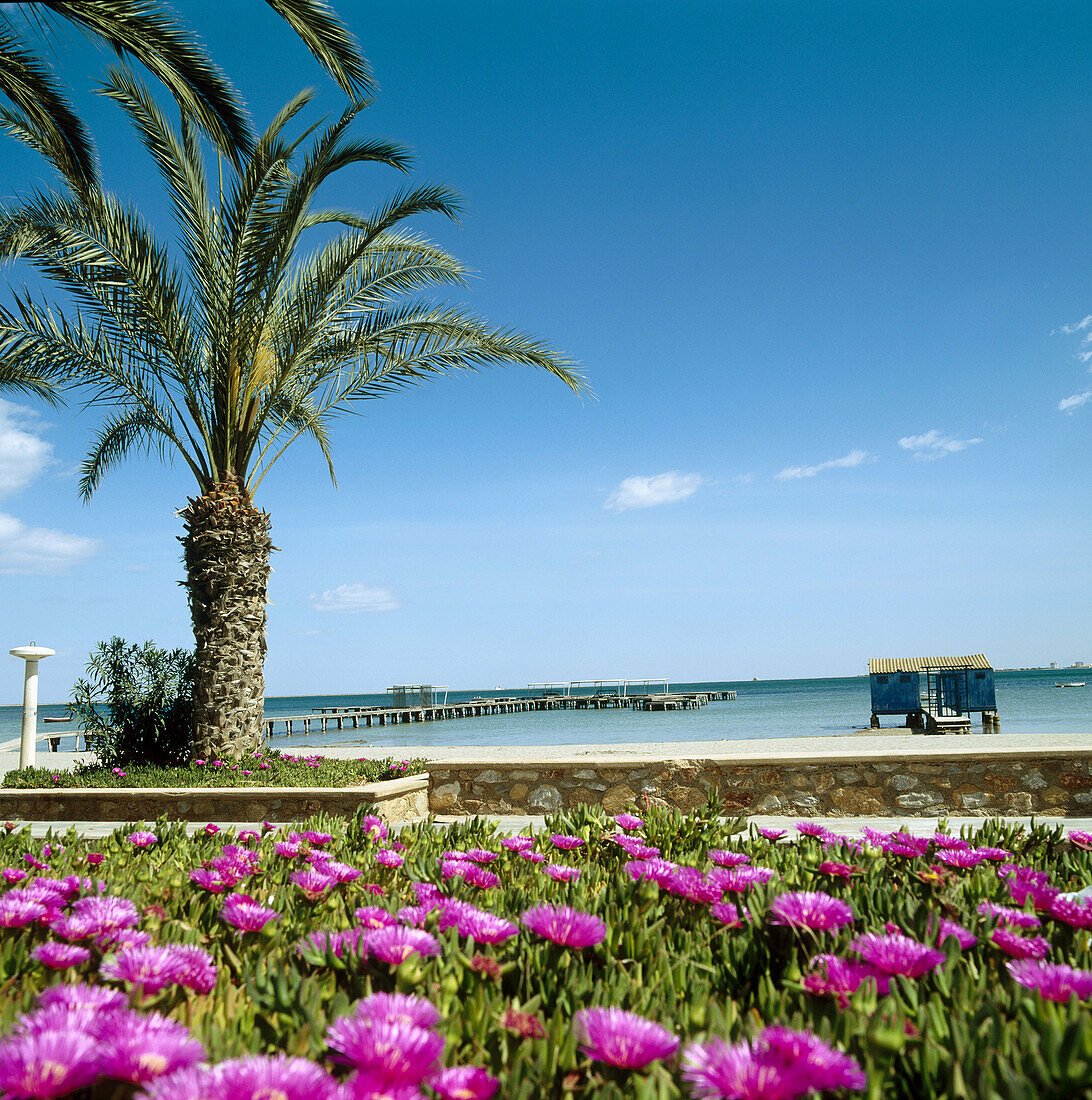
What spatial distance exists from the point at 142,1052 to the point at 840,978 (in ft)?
3.40

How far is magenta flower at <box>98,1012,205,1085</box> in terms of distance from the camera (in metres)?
0.89

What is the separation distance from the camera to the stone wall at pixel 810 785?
6.75m

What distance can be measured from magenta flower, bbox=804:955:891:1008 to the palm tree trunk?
340 inches

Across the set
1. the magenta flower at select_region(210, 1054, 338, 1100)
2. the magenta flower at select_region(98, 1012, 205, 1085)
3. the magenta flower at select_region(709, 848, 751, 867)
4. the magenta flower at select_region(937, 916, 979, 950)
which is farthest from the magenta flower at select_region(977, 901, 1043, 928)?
the magenta flower at select_region(98, 1012, 205, 1085)

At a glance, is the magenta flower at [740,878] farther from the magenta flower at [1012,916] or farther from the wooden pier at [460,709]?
the wooden pier at [460,709]

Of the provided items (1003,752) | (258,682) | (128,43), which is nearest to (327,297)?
(128,43)

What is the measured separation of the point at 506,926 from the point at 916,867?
1433 millimetres

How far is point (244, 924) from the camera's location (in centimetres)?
165

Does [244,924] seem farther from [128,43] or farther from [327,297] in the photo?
[327,297]

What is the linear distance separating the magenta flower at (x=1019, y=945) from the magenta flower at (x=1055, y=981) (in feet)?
0.63

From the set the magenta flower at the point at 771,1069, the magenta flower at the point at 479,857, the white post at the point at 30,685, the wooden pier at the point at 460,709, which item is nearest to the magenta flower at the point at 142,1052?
the magenta flower at the point at 771,1069

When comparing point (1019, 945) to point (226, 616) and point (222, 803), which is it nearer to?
point (222, 803)

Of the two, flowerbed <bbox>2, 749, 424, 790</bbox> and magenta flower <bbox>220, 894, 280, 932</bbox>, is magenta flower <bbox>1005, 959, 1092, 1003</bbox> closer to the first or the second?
magenta flower <bbox>220, 894, 280, 932</bbox>

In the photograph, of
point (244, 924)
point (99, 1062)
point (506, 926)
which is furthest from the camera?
point (244, 924)
